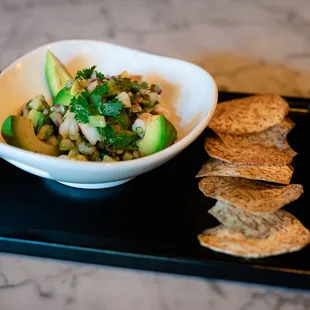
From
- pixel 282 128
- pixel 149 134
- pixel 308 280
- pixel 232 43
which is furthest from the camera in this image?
pixel 232 43

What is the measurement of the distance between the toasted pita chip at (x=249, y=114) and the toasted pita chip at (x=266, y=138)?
2 cm

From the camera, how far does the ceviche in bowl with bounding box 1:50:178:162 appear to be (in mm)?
1038

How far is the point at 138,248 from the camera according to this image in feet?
3.10

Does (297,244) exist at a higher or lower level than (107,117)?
lower

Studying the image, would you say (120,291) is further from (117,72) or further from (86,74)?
(117,72)

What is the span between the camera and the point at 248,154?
1159mm

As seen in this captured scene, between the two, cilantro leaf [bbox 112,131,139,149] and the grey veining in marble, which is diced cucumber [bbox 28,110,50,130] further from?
the grey veining in marble

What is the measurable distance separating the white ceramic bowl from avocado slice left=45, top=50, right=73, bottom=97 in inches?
0.5

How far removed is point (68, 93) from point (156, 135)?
0.19m

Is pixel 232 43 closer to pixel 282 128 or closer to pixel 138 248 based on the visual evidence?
pixel 282 128

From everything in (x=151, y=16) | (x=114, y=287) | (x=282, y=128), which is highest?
(x=151, y=16)

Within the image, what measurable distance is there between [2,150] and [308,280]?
0.51m

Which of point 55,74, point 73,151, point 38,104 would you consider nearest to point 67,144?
point 73,151

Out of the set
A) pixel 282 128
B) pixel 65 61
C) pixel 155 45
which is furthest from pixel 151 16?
pixel 282 128
